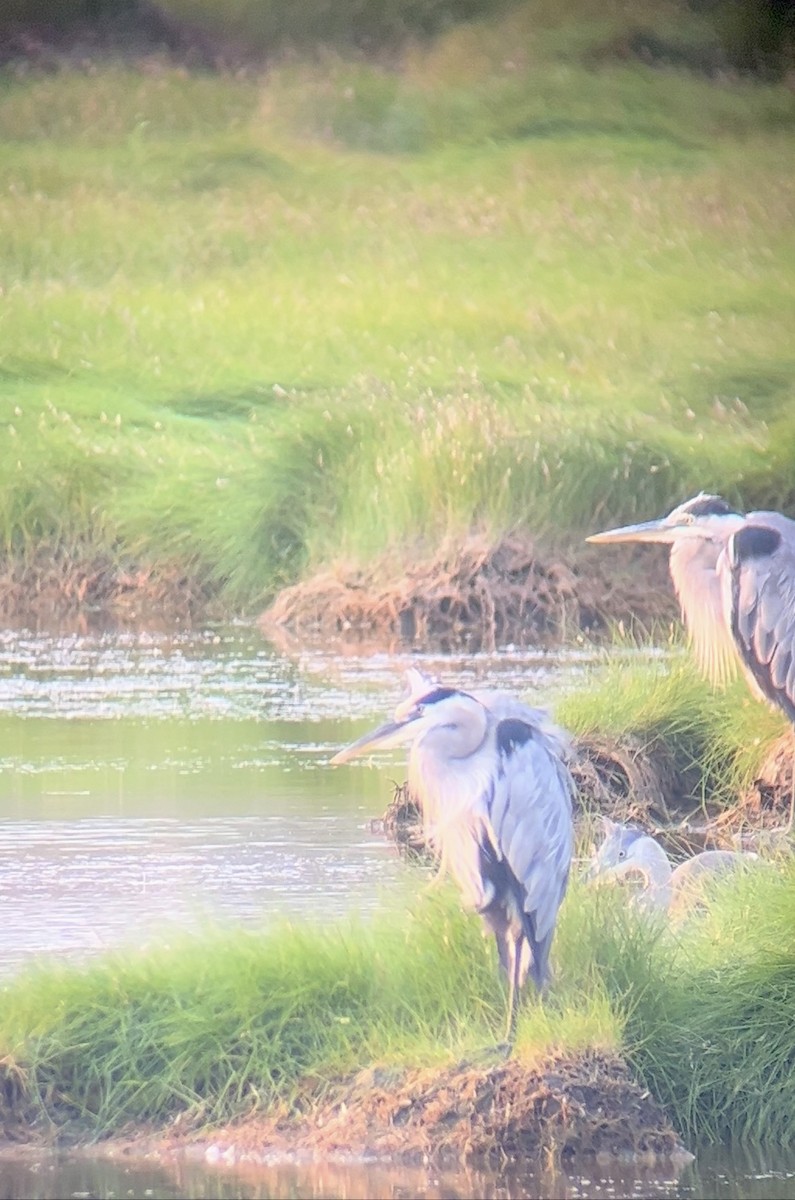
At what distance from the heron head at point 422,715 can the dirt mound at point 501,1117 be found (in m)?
0.48

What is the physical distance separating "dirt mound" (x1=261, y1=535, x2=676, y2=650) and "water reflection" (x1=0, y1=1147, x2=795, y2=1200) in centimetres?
120

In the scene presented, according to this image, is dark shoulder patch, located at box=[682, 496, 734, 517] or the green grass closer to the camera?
dark shoulder patch, located at box=[682, 496, 734, 517]

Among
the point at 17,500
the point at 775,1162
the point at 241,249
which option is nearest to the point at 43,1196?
the point at 775,1162

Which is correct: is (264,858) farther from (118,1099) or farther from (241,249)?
(241,249)

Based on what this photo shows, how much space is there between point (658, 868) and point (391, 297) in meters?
1.35

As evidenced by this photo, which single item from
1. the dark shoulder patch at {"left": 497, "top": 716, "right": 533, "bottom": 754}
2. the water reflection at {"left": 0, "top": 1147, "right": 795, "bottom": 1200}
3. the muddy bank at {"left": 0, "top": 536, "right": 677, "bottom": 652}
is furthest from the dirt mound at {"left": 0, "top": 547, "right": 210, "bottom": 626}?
the water reflection at {"left": 0, "top": 1147, "right": 795, "bottom": 1200}

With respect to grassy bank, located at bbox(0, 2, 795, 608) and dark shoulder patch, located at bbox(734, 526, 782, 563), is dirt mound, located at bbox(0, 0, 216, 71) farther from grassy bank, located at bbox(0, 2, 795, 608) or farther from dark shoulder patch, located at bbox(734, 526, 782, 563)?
dark shoulder patch, located at bbox(734, 526, 782, 563)

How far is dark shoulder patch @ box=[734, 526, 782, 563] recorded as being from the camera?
3.50 meters

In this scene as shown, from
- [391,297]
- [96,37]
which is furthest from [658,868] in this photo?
[96,37]

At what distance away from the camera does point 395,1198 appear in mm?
2820

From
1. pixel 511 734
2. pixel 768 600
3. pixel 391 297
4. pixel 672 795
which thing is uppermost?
pixel 391 297

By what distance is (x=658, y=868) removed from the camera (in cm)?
328

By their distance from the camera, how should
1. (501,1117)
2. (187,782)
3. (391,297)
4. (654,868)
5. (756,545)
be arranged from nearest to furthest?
(501,1117)
(654,868)
(756,545)
(187,782)
(391,297)

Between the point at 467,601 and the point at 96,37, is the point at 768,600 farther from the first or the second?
the point at 96,37
